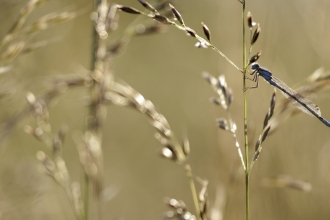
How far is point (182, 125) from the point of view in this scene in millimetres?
5777

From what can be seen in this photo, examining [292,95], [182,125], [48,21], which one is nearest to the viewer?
[292,95]

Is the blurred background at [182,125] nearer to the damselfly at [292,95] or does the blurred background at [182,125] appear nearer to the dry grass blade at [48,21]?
the dry grass blade at [48,21]

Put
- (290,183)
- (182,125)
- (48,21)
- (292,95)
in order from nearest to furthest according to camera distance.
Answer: (292,95) → (290,183) → (48,21) → (182,125)

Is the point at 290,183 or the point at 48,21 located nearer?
the point at 290,183

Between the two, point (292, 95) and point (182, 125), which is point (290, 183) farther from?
point (182, 125)


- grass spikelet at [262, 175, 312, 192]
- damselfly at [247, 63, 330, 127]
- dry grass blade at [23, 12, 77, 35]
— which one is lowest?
grass spikelet at [262, 175, 312, 192]

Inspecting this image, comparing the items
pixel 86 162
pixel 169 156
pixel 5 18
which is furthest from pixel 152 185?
pixel 169 156

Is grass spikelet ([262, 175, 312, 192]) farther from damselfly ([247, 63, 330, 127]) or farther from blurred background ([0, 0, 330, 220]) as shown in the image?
damselfly ([247, 63, 330, 127])

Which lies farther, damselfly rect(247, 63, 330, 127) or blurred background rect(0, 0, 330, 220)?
blurred background rect(0, 0, 330, 220)

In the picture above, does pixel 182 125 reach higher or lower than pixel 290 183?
lower

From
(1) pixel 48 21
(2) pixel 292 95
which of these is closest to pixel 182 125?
(1) pixel 48 21

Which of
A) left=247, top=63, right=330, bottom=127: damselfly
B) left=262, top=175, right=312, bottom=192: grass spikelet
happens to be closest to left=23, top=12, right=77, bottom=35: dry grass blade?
left=247, top=63, right=330, bottom=127: damselfly

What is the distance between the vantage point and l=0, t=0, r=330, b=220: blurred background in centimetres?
236

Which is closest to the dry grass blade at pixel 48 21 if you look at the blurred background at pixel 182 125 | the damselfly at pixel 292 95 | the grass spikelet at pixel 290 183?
the blurred background at pixel 182 125
